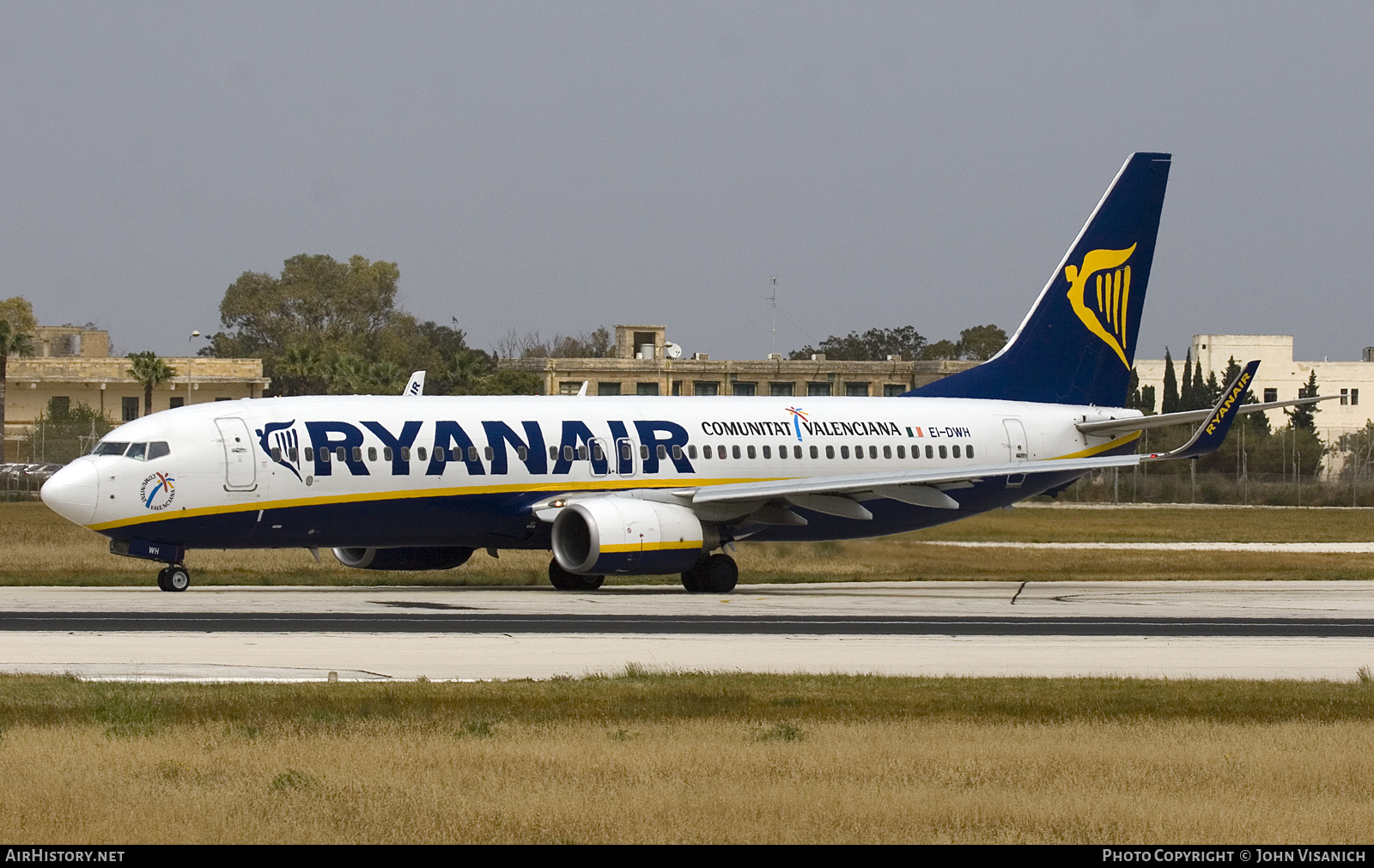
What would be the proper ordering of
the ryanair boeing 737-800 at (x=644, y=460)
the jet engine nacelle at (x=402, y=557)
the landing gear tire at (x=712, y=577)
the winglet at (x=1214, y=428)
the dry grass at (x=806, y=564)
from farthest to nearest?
1. the dry grass at (x=806, y=564)
2. the jet engine nacelle at (x=402, y=557)
3. the landing gear tire at (x=712, y=577)
4. the winglet at (x=1214, y=428)
5. the ryanair boeing 737-800 at (x=644, y=460)

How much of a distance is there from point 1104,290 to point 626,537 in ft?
50.4

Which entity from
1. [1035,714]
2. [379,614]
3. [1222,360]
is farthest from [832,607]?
[1222,360]

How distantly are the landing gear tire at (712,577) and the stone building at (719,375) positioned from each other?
253 ft

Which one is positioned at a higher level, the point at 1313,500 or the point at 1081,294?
the point at 1081,294

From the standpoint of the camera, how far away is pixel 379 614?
27.3 meters

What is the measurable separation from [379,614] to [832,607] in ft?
25.9

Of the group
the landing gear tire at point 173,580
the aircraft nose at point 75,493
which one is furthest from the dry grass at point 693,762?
the landing gear tire at point 173,580

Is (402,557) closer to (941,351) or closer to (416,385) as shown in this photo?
(416,385)

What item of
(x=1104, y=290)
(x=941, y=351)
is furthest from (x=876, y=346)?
(x=1104, y=290)

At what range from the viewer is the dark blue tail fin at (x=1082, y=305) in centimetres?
4109

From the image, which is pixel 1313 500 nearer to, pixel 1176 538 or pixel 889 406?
pixel 1176 538

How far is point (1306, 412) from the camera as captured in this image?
12219 cm

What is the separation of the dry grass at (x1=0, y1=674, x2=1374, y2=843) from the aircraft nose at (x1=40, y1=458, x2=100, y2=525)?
1281 cm

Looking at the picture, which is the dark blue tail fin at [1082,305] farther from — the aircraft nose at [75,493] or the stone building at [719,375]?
the stone building at [719,375]
